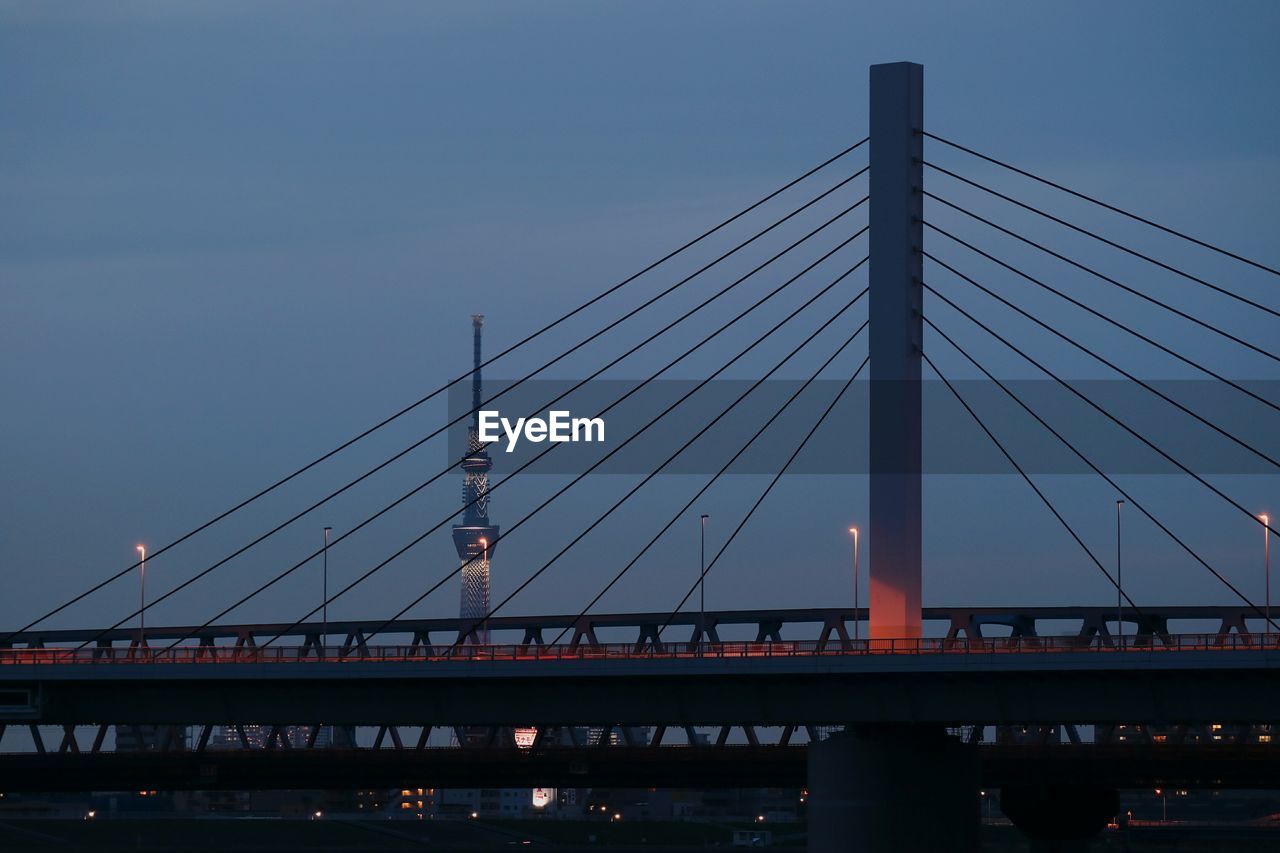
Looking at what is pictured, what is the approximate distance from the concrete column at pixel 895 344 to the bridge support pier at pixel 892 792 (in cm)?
526

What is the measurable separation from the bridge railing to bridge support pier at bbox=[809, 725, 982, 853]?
367cm

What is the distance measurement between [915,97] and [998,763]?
40.8 metres

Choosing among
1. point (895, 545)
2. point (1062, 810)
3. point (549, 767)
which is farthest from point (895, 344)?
point (1062, 810)

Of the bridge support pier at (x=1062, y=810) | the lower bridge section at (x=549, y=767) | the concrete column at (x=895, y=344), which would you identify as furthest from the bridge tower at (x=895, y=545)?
the bridge support pier at (x=1062, y=810)

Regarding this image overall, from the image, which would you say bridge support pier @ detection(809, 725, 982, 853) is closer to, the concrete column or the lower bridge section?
the concrete column

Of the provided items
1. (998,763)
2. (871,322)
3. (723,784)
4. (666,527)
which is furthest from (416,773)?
(871,322)

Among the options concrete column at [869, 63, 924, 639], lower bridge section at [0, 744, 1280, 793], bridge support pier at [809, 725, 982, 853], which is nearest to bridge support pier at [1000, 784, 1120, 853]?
lower bridge section at [0, 744, 1280, 793]

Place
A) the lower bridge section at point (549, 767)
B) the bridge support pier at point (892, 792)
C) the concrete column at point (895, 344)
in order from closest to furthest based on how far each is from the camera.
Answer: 1. the concrete column at point (895, 344)
2. the bridge support pier at point (892, 792)
3. the lower bridge section at point (549, 767)

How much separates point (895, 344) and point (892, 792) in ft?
50.1

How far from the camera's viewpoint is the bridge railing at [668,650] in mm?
63719

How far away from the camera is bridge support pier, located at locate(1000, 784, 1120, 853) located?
102312 millimetres

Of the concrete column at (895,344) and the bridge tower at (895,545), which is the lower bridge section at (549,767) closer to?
the bridge tower at (895,545)

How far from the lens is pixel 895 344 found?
63781 mm

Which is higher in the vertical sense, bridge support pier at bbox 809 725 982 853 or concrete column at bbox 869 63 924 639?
concrete column at bbox 869 63 924 639
